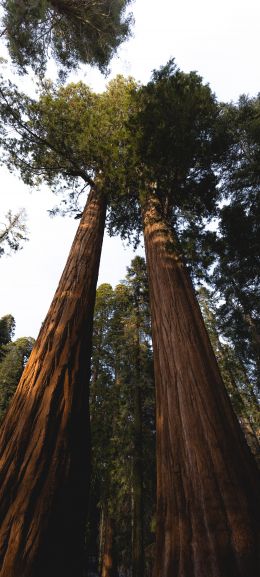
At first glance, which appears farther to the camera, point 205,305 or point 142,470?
point 205,305

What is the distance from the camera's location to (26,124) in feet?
20.8

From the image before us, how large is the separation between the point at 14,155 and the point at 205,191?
4439 mm

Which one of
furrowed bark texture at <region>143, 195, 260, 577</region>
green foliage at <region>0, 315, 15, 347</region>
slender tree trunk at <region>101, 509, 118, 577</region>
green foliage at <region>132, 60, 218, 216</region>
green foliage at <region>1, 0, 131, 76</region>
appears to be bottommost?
furrowed bark texture at <region>143, 195, 260, 577</region>

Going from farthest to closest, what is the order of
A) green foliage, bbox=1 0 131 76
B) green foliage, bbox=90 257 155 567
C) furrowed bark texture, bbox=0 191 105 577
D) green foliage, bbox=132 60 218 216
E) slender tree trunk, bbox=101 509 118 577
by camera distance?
slender tree trunk, bbox=101 509 118 577 < green foliage, bbox=90 257 155 567 < green foliage, bbox=1 0 131 76 < green foliage, bbox=132 60 218 216 < furrowed bark texture, bbox=0 191 105 577

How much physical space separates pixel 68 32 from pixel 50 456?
11.9 meters

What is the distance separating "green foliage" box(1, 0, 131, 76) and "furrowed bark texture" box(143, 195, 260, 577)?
8.78m

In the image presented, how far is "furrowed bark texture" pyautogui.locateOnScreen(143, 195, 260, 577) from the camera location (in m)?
1.38

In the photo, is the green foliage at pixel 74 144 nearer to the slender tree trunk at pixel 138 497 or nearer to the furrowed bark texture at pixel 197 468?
the furrowed bark texture at pixel 197 468

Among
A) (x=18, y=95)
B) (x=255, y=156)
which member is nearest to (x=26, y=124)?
(x=18, y=95)

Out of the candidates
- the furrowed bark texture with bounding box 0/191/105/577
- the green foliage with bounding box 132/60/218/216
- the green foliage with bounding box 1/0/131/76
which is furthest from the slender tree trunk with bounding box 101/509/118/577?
the green foliage with bounding box 1/0/131/76

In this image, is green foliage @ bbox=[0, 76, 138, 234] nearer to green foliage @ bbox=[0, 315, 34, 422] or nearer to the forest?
the forest

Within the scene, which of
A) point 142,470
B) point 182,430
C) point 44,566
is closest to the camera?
point 44,566

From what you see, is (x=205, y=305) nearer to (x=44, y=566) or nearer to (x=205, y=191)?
(x=205, y=191)

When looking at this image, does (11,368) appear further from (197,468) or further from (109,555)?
(197,468)
